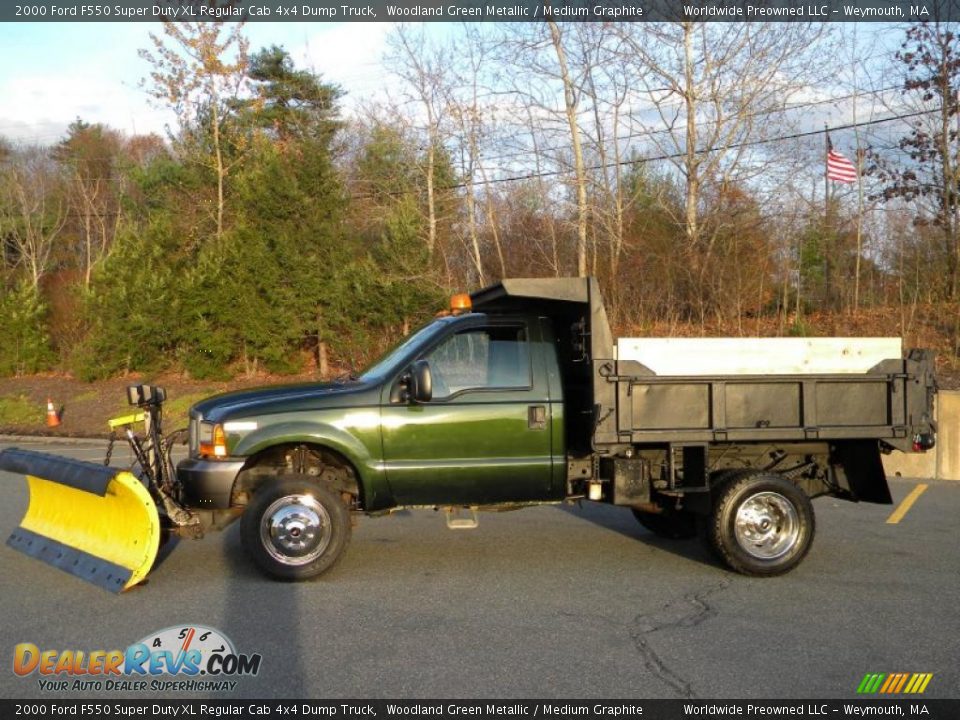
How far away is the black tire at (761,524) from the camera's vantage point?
285 inches

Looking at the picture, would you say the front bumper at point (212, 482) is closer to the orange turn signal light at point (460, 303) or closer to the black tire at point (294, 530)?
the black tire at point (294, 530)

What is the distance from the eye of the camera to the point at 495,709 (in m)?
4.58

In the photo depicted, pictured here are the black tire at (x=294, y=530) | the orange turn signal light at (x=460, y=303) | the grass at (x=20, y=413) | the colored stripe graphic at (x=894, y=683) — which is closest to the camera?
the colored stripe graphic at (x=894, y=683)

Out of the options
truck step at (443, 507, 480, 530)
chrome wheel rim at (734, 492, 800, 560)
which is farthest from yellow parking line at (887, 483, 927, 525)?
truck step at (443, 507, 480, 530)

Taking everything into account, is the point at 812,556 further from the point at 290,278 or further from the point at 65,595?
the point at 290,278

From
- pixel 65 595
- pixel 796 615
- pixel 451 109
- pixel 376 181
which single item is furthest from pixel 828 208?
pixel 65 595

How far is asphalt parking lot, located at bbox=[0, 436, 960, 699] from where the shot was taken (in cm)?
498

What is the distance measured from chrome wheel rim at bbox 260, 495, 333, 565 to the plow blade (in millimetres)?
785

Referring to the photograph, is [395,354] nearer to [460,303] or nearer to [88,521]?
[460,303]

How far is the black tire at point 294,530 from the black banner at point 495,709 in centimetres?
216

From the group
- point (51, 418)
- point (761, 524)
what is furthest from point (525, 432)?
point (51, 418)

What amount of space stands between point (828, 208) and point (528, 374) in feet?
68.1

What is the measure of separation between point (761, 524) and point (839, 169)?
1714 cm

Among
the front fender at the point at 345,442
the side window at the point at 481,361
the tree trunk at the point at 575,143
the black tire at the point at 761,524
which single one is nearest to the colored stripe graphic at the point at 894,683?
the black tire at the point at 761,524
